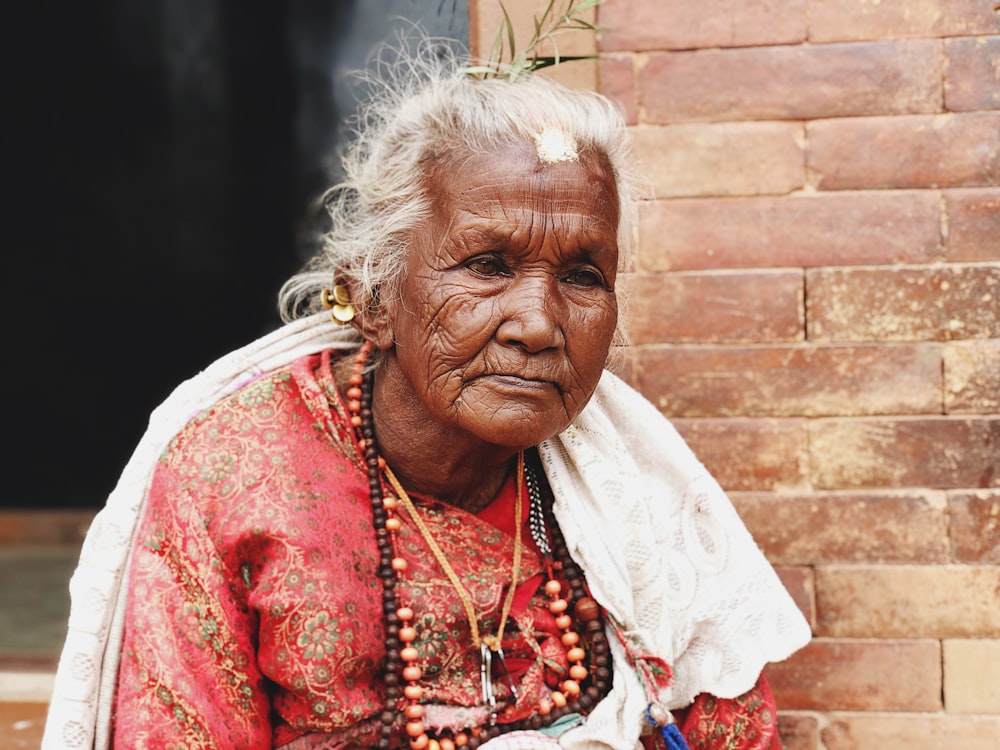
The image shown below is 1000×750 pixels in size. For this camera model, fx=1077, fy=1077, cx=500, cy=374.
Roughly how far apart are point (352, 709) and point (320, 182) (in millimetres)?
5034

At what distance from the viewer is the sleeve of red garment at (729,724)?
2.17m

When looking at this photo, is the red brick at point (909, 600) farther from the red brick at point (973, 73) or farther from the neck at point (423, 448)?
the red brick at point (973, 73)

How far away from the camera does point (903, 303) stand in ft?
8.19

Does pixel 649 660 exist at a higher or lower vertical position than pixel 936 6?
lower

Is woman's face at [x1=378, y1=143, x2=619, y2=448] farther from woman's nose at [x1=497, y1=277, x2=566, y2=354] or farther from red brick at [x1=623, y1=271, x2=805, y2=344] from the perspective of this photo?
red brick at [x1=623, y1=271, x2=805, y2=344]

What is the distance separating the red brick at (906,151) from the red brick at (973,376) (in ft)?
1.23

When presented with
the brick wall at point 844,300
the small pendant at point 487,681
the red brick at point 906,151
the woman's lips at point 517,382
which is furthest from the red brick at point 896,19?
the small pendant at point 487,681

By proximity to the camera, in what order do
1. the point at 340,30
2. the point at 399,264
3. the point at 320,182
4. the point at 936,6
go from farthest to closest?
the point at 320,182 < the point at 340,30 < the point at 936,6 < the point at 399,264

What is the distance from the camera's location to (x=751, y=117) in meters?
2.50

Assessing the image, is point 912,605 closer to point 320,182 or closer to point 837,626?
point 837,626

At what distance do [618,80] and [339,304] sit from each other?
88cm

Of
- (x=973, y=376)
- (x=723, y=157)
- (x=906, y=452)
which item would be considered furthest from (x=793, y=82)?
(x=906, y=452)

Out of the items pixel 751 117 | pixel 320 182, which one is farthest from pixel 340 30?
pixel 751 117

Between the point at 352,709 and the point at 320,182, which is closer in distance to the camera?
the point at 352,709
